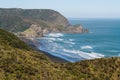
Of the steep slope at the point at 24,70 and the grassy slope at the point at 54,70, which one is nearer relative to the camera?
the steep slope at the point at 24,70

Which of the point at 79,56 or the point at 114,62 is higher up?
the point at 114,62

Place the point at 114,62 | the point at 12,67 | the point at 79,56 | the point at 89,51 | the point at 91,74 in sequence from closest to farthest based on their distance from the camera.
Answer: the point at 12,67
the point at 91,74
the point at 114,62
the point at 79,56
the point at 89,51

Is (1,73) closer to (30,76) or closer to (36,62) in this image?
(30,76)

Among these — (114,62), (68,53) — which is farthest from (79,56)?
(114,62)

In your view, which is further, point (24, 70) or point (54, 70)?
point (54, 70)

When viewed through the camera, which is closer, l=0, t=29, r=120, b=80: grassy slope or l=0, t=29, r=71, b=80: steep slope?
l=0, t=29, r=71, b=80: steep slope

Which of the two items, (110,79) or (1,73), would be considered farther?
(110,79)

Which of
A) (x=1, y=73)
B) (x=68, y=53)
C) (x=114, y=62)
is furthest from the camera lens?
(x=68, y=53)

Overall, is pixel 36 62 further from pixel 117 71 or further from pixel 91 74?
pixel 117 71

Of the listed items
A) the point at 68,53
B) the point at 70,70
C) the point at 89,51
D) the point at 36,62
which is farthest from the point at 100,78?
the point at 89,51

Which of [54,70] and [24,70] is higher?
[24,70]
